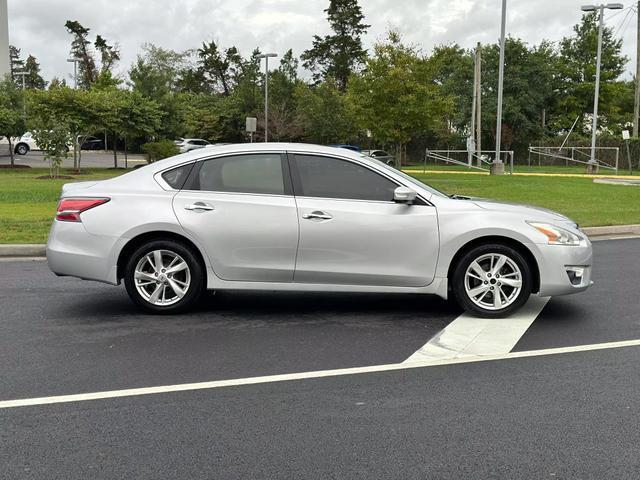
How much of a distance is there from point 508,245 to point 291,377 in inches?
102

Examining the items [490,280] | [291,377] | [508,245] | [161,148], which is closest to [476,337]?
[490,280]

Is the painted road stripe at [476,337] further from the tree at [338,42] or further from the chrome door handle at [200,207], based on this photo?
the tree at [338,42]

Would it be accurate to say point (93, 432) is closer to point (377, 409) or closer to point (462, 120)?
point (377, 409)

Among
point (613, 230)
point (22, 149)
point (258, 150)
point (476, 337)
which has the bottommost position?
point (476, 337)

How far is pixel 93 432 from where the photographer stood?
3.74 m

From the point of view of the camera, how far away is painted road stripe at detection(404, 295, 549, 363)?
17.1ft

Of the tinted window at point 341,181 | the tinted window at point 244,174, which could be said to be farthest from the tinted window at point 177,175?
the tinted window at point 341,181

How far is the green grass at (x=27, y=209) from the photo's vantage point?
10953mm

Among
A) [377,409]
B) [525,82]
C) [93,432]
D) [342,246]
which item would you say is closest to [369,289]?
[342,246]

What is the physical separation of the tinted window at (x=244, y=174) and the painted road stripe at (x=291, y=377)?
82.9 inches

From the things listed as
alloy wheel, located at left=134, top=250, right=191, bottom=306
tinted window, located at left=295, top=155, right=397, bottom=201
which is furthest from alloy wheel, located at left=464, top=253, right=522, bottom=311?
alloy wheel, located at left=134, top=250, right=191, bottom=306

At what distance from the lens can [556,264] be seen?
19.9 ft

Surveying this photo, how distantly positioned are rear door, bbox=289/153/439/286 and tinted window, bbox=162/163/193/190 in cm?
112

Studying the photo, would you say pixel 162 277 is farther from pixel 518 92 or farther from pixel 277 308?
pixel 518 92
